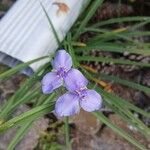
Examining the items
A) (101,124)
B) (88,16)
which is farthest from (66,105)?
(101,124)

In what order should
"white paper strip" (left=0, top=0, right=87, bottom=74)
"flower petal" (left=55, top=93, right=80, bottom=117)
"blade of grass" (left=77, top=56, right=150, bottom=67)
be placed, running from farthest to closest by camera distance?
"white paper strip" (left=0, top=0, right=87, bottom=74) < "blade of grass" (left=77, top=56, right=150, bottom=67) < "flower petal" (left=55, top=93, right=80, bottom=117)

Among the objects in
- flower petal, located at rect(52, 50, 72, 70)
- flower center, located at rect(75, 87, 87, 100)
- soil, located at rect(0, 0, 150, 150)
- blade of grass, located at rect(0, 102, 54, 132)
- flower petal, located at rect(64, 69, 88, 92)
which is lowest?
soil, located at rect(0, 0, 150, 150)

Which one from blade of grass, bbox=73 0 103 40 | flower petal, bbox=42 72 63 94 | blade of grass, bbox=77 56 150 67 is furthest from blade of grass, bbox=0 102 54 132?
blade of grass, bbox=73 0 103 40

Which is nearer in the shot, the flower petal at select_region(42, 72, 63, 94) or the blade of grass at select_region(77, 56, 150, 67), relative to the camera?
the flower petal at select_region(42, 72, 63, 94)

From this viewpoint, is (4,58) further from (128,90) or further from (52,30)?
(128,90)

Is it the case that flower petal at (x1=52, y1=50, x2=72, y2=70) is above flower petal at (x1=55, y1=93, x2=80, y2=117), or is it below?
above

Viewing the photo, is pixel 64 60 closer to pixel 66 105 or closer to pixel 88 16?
pixel 66 105

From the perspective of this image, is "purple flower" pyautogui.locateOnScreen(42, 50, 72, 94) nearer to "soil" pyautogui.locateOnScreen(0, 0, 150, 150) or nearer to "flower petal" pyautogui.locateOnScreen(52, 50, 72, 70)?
"flower petal" pyautogui.locateOnScreen(52, 50, 72, 70)

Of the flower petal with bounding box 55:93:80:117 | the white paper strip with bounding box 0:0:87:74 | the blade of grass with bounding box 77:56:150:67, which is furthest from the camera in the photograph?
the white paper strip with bounding box 0:0:87:74

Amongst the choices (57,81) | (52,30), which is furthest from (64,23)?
(57,81)
